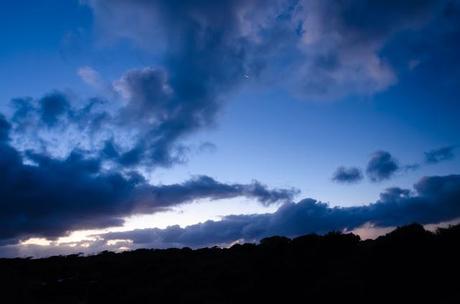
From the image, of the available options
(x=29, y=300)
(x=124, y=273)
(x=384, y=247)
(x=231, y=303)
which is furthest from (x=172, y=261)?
(x=384, y=247)

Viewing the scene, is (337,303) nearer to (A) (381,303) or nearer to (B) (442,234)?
(A) (381,303)

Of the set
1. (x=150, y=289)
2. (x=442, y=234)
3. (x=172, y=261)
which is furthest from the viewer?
(x=172, y=261)

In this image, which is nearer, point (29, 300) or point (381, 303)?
point (381, 303)

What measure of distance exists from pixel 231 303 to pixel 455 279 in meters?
11.5

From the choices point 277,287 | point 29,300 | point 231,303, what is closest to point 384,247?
point 277,287

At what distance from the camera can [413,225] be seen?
870 inches

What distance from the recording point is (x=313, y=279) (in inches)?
910

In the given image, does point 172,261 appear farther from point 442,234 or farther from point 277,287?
point 442,234

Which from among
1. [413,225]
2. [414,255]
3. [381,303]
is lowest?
[381,303]

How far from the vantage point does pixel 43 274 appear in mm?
47562

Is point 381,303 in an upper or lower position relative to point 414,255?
lower

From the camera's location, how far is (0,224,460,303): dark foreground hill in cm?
1748

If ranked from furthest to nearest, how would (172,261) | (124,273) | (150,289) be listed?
(172,261)
(124,273)
(150,289)

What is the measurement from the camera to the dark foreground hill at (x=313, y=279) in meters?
17.5
